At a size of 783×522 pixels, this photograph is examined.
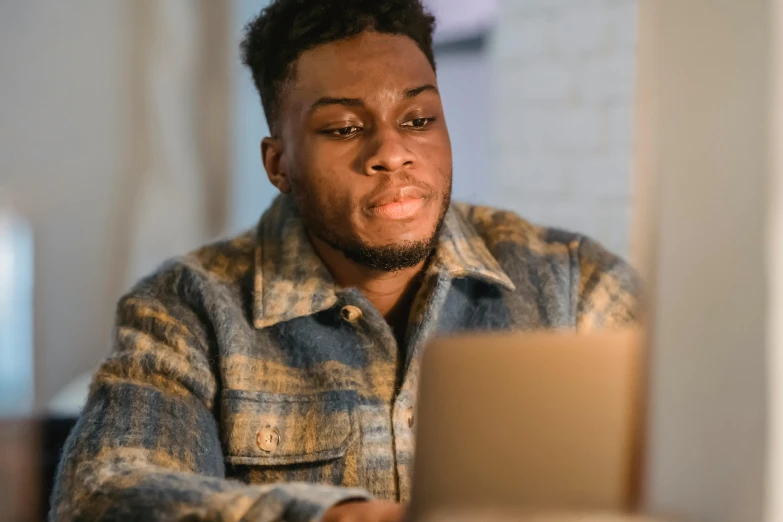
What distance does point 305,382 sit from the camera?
43 centimetres

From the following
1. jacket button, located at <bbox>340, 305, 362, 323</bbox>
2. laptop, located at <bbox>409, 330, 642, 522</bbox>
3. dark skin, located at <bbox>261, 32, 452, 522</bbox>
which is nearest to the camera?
laptop, located at <bbox>409, 330, 642, 522</bbox>

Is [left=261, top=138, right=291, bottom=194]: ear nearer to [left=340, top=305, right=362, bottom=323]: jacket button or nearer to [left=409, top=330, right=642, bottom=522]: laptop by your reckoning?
[left=340, top=305, right=362, bottom=323]: jacket button

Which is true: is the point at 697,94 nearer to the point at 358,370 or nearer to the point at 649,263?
the point at 649,263

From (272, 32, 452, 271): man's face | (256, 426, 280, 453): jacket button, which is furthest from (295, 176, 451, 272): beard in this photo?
(256, 426, 280, 453): jacket button

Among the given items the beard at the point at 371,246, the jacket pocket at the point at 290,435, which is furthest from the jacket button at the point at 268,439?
the beard at the point at 371,246

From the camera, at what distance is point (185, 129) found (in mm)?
648

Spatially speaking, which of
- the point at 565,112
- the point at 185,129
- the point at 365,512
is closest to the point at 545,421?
the point at 365,512

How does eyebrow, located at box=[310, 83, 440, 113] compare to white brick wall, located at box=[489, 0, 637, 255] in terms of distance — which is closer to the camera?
eyebrow, located at box=[310, 83, 440, 113]

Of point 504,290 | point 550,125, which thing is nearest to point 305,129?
point 504,290

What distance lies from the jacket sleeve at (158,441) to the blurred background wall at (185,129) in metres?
0.11

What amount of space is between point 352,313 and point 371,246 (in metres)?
0.08

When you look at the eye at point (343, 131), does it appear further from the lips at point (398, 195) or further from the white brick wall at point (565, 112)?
the white brick wall at point (565, 112)

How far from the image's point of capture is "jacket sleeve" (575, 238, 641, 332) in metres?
0.27

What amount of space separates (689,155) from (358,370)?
0.81 feet
